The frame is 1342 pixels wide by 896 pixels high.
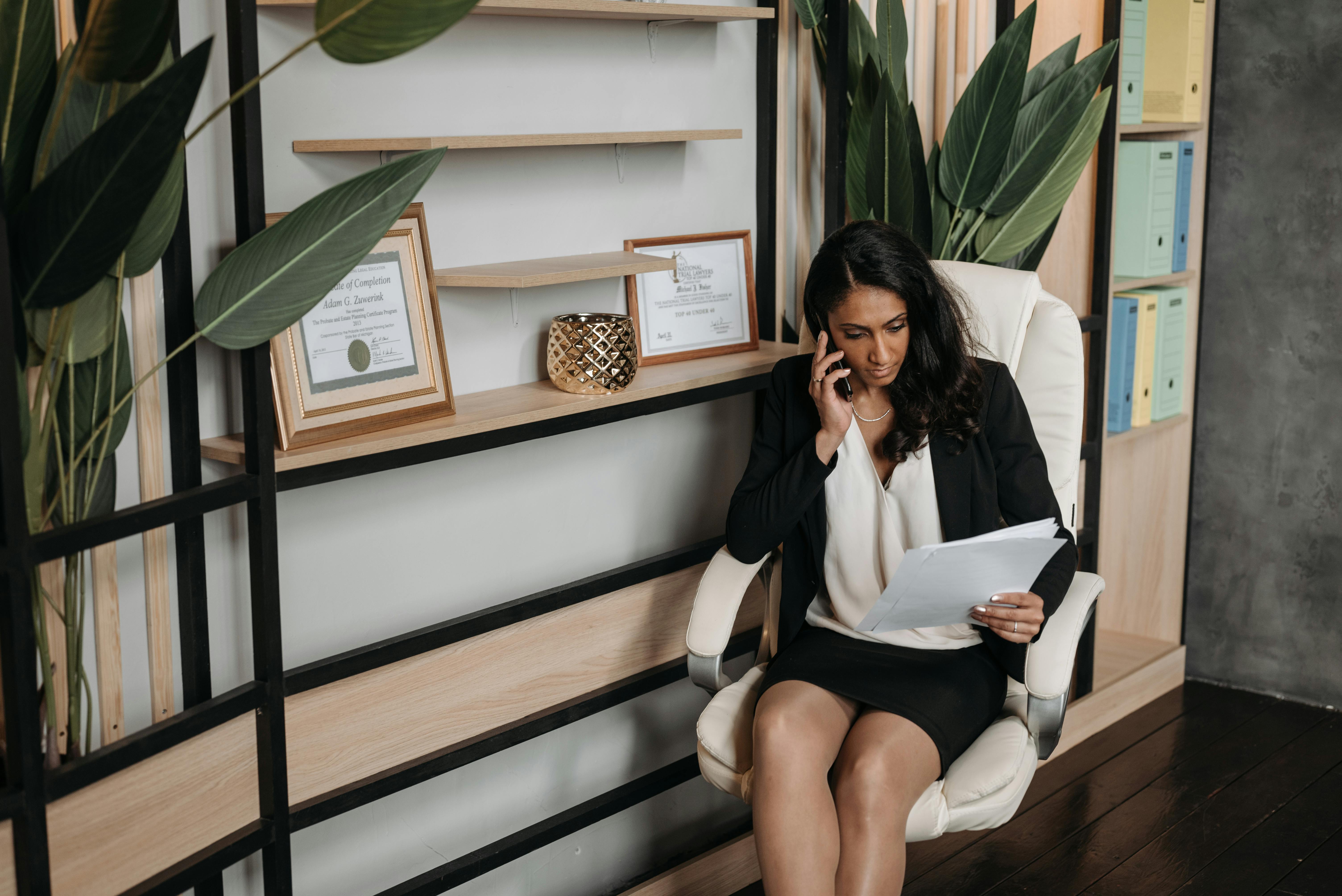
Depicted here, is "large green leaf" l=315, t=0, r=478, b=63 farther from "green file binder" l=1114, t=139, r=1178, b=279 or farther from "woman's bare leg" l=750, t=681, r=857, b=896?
"green file binder" l=1114, t=139, r=1178, b=279

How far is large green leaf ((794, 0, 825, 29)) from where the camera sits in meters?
2.34

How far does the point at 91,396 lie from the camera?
1.43m

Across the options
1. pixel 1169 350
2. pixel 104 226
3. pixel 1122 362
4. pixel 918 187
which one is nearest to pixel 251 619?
pixel 104 226

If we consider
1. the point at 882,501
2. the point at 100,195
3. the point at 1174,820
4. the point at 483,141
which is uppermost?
the point at 483,141

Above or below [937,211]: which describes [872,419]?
below

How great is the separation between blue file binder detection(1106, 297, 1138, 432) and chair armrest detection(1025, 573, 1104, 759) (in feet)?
4.60

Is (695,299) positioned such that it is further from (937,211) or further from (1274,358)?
(1274,358)

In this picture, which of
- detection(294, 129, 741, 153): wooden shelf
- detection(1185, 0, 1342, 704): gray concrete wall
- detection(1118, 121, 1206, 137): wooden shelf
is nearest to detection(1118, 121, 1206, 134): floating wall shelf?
detection(1118, 121, 1206, 137): wooden shelf

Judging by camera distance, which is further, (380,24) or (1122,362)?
(1122,362)

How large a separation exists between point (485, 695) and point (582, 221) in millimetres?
833

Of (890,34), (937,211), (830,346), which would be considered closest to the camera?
(830,346)

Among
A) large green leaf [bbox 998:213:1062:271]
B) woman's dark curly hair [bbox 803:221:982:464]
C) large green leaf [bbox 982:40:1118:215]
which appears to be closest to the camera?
woman's dark curly hair [bbox 803:221:982:464]

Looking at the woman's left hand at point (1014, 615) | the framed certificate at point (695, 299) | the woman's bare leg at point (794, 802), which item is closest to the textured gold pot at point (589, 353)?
the framed certificate at point (695, 299)

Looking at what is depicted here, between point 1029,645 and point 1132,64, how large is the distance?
173 cm
